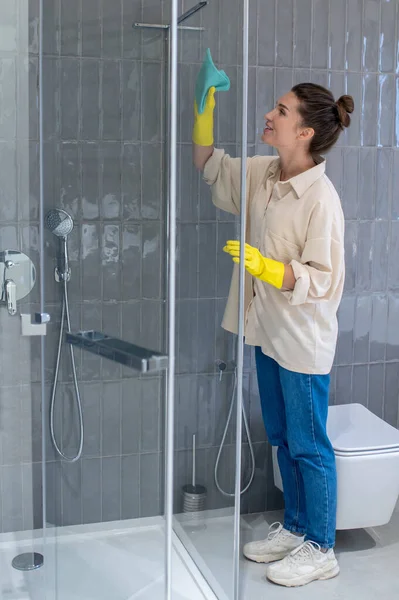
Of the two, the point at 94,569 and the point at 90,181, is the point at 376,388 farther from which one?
the point at 90,181

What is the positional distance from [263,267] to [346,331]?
35.4 inches

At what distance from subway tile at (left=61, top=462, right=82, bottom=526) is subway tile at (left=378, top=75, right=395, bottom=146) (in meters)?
1.81

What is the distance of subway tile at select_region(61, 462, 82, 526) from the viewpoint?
76.6 inches

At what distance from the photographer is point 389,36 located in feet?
10.2

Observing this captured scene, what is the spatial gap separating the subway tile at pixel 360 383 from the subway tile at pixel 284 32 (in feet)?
3.89

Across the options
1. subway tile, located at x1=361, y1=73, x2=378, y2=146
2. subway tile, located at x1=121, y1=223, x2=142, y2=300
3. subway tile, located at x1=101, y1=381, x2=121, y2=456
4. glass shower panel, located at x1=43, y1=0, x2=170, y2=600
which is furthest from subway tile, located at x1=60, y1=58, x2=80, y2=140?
subway tile, located at x1=361, y1=73, x2=378, y2=146

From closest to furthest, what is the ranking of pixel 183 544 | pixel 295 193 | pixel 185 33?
pixel 185 33, pixel 183 544, pixel 295 193

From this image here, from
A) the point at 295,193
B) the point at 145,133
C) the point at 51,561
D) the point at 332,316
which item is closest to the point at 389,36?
the point at 295,193

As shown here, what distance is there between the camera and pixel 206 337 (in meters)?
2.21

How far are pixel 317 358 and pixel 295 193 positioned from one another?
51 cm

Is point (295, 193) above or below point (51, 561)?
above

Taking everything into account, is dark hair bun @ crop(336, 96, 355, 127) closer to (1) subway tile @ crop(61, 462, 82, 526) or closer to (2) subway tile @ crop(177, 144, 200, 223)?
(2) subway tile @ crop(177, 144, 200, 223)

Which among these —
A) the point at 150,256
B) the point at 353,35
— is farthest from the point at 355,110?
the point at 150,256

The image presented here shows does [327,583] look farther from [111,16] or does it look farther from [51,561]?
[111,16]
